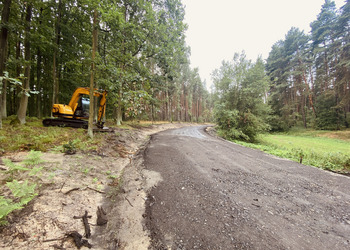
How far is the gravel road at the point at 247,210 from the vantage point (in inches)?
65.9

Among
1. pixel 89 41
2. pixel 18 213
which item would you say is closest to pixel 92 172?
pixel 18 213

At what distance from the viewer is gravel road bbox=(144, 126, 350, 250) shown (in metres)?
1.67

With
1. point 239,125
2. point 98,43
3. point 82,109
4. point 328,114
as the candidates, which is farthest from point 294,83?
point 82,109

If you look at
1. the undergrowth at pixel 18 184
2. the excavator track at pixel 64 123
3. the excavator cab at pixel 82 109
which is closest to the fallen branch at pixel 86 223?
the undergrowth at pixel 18 184

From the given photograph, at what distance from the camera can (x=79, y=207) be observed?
222 centimetres

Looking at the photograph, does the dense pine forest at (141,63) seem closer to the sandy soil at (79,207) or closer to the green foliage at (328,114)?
the green foliage at (328,114)

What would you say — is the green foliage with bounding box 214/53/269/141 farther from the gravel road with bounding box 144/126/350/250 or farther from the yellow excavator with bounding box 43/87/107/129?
the yellow excavator with bounding box 43/87/107/129

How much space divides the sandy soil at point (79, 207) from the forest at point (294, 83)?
37.2 feet

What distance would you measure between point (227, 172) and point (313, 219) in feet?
6.14

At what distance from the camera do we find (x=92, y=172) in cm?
342

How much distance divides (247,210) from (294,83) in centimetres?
3124

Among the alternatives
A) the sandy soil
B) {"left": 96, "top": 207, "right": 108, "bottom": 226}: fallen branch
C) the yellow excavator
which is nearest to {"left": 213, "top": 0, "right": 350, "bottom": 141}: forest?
the yellow excavator

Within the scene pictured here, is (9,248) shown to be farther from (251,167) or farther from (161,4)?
(161,4)

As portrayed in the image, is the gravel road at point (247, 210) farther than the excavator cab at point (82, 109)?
No
